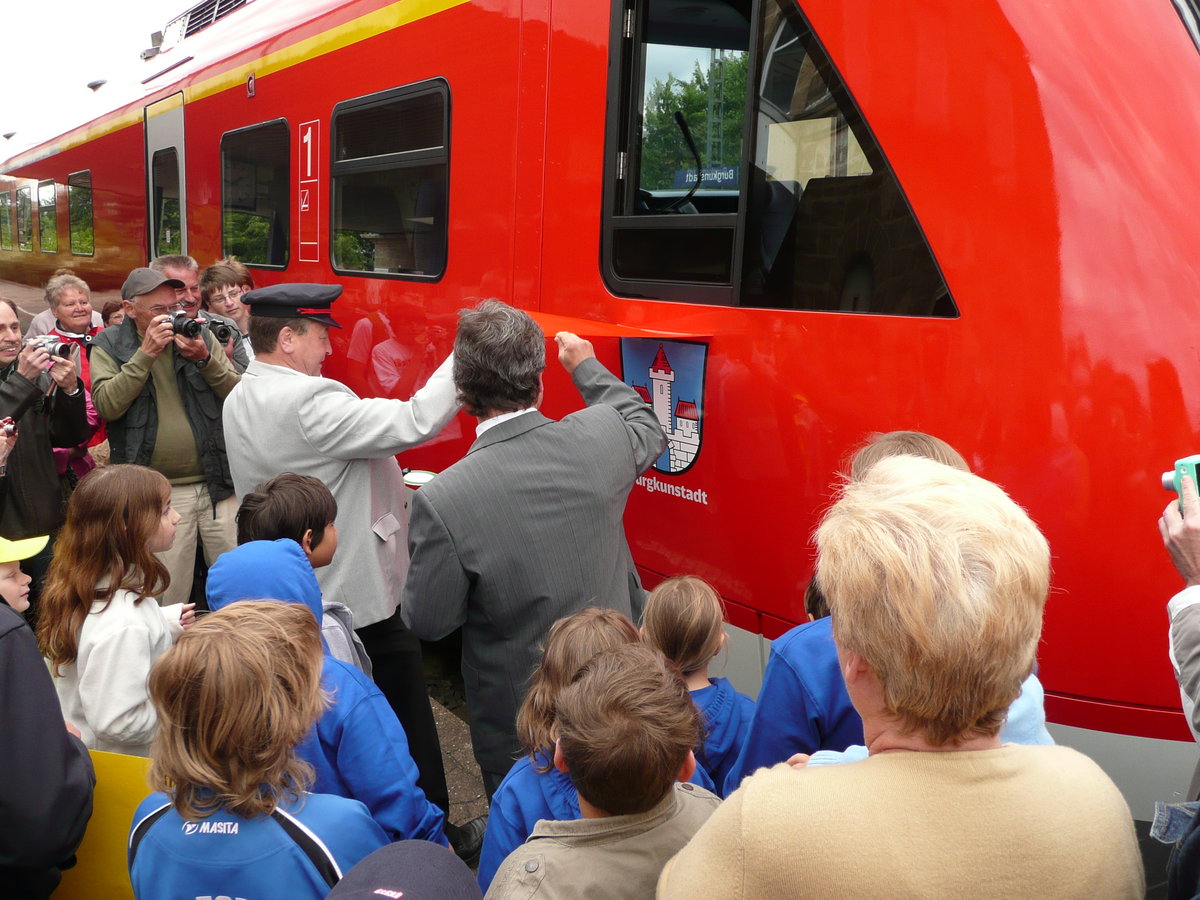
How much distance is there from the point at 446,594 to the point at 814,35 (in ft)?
5.91

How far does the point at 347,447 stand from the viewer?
10.6ft

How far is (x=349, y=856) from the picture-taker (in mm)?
1776

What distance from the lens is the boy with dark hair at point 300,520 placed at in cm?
279

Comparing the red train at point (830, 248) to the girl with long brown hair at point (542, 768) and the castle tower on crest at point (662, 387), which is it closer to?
the castle tower on crest at point (662, 387)

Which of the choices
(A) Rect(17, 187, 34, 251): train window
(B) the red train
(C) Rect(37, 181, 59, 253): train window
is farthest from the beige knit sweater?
(A) Rect(17, 187, 34, 251): train window

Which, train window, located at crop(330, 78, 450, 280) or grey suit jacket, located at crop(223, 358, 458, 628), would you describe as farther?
train window, located at crop(330, 78, 450, 280)

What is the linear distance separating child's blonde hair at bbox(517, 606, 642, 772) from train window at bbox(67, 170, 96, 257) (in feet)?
27.0

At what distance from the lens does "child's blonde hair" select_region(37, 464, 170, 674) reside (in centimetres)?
248

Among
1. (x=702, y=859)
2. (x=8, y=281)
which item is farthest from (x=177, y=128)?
(x=8, y=281)

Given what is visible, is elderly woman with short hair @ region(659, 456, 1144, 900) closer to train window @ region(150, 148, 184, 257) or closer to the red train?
the red train

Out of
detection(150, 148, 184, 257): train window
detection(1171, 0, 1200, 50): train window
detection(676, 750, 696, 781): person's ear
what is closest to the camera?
detection(676, 750, 696, 781): person's ear

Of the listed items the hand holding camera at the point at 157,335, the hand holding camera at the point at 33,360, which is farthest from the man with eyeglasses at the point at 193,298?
the hand holding camera at the point at 33,360

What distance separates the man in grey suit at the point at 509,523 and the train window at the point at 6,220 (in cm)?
1240

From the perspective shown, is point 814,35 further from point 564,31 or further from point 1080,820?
point 1080,820
